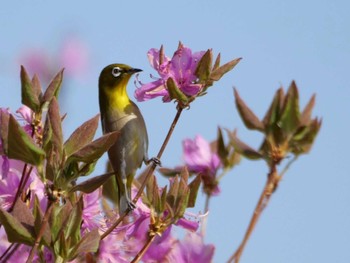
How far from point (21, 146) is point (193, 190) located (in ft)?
1.08

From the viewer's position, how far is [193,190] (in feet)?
4.41

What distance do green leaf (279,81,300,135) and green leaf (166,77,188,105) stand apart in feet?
0.52

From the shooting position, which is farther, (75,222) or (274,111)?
(274,111)

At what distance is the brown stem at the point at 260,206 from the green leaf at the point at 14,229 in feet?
0.94

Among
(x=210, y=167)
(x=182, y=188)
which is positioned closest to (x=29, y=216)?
(x=182, y=188)

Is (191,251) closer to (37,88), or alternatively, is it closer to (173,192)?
(173,192)

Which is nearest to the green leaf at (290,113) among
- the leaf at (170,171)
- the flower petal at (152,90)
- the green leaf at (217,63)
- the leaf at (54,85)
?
the green leaf at (217,63)

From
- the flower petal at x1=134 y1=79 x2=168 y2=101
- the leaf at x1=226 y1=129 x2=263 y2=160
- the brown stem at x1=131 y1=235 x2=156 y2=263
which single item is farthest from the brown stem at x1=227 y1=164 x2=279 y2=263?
the flower petal at x1=134 y1=79 x2=168 y2=101

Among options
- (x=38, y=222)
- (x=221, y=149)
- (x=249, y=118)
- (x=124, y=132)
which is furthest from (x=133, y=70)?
(x=38, y=222)

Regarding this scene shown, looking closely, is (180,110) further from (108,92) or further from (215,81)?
(108,92)

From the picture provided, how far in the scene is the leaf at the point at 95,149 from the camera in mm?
1087

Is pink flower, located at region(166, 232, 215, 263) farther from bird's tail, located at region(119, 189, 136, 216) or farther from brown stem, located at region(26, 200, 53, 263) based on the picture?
brown stem, located at region(26, 200, 53, 263)

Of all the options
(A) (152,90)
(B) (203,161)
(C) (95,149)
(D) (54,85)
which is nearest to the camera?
(C) (95,149)

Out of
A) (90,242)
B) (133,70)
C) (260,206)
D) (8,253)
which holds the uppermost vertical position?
(133,70)
